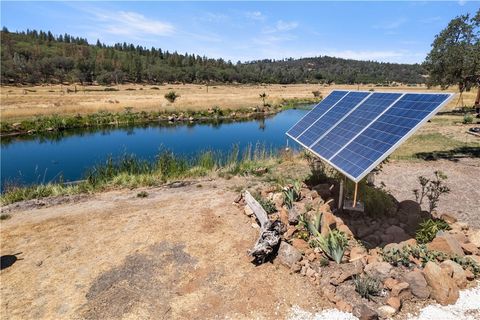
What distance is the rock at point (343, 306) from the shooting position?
18.3ft

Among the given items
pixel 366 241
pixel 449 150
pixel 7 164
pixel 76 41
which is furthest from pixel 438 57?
pixel 76 41

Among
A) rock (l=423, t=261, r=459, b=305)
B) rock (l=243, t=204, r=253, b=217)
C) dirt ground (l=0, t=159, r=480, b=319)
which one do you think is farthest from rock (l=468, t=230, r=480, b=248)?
rock (l=243, t=204, r=253, b=217)

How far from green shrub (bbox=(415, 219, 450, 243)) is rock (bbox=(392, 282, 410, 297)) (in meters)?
1.92

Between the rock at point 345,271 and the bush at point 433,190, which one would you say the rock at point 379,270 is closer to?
the rock at point 345,271

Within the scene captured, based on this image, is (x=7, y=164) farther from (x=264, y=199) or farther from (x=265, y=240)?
(x=265, y=240)

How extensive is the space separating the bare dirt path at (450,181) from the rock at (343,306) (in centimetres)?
504

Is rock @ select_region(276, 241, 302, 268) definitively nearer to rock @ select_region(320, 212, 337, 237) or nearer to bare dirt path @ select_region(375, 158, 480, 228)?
rock @ select_region(320, 212, 337, 237)

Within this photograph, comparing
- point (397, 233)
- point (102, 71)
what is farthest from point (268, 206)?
point (102, 71)

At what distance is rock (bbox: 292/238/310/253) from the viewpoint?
7254 millimetres

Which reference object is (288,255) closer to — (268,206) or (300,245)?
(300,245)

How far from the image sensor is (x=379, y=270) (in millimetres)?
6156

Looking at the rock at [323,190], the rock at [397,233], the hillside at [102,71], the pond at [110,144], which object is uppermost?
the hillside at [102,71]

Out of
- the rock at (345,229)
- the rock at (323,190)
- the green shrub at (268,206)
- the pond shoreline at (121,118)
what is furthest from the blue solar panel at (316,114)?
the pond shoreline at (121,118)

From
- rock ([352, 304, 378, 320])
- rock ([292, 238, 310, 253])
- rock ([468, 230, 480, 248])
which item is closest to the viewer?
rock ([352, 304, 378, 320])
